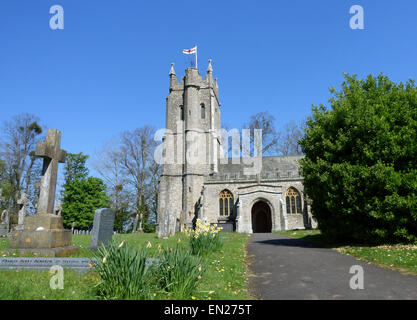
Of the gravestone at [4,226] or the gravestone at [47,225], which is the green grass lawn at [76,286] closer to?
the gravestone at [47,225]

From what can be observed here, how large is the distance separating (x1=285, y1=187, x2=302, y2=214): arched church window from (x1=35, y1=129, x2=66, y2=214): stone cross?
78.7 feet

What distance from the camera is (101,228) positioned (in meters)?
9.40

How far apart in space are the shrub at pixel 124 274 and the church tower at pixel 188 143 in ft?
83.0

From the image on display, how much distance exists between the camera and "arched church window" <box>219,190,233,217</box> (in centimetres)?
2939

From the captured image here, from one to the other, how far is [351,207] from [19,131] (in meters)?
31.5

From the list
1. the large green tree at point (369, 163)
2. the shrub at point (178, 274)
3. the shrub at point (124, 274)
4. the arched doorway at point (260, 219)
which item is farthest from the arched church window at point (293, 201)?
the shrub at point (124, 274)

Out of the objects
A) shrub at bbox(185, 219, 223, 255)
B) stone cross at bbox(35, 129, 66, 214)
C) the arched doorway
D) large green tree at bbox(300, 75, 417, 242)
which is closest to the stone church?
the arched doorway

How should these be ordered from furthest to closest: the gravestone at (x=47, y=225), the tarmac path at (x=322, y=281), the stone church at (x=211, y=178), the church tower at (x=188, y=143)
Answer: the church tower at (x=188, y=143)
the stone church at (x=211, y=178)
the gravestone at (x=47, y=225)
the tarmac path at (x=322, y=281)

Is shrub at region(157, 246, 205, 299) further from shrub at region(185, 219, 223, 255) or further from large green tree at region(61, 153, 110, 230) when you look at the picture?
large green tree at region(61, 153, 110, 230)

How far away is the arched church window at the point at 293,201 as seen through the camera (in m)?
28.2

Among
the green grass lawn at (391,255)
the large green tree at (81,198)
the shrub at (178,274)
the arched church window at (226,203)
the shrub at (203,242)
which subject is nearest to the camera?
the shrub at (178,274)

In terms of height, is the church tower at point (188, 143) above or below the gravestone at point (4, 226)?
above

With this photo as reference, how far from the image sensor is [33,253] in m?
7.00
